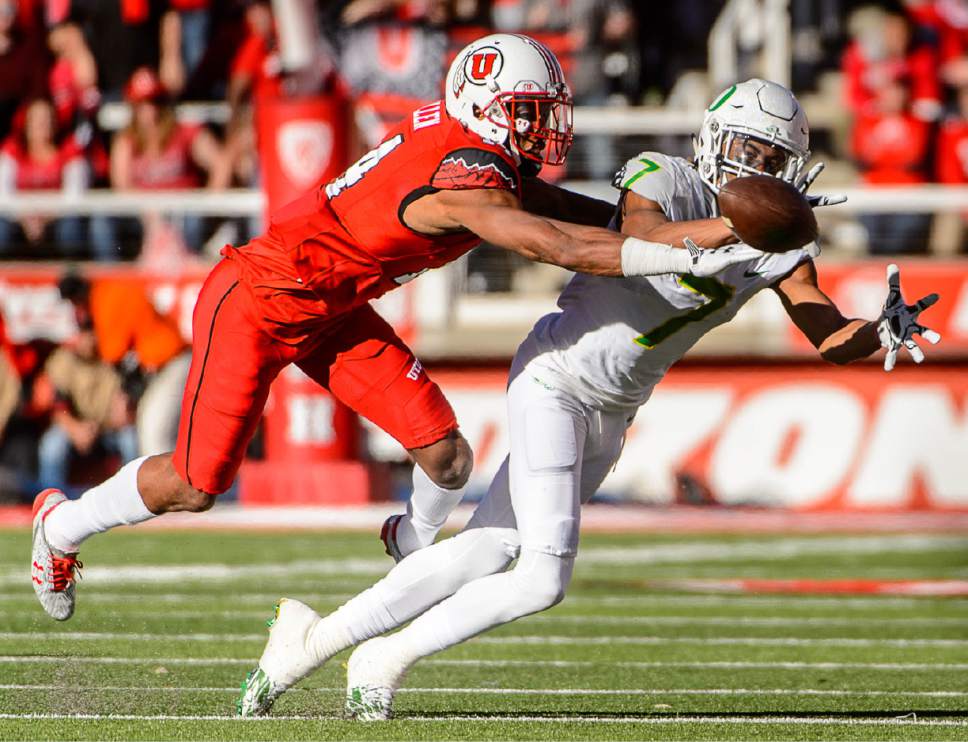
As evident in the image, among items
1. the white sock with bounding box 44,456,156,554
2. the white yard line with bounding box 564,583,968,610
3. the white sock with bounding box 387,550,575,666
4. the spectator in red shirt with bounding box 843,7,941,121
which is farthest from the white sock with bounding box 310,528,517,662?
the spectator in red shirt with bounding box 843,7,941,121

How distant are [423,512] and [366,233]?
947 millimetres

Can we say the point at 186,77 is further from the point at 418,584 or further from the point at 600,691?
the point at 418,584

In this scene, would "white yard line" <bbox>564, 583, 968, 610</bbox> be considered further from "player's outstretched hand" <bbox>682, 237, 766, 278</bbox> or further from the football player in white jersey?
"player's outstretched hand" <bbox>682, 237, 766, 278</bbox>

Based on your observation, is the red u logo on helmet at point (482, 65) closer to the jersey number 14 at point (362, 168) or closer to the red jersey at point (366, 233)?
the red jersey at point (366, 233)

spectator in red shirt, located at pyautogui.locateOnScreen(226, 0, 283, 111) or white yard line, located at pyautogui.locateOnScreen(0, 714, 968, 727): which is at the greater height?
spectator in red shirt, located at pyautogui.locateOnScreen(226, 0, 283, 111)

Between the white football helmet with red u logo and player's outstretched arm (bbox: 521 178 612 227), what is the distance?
0.21m

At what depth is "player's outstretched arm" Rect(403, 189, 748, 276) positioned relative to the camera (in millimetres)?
4277

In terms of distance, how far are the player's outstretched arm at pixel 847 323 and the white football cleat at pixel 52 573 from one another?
2.28m

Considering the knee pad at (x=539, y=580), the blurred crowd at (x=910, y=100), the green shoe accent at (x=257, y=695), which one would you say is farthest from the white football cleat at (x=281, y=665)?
the blurred crowd at (x=910, y=100)

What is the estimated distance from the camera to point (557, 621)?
7.11m

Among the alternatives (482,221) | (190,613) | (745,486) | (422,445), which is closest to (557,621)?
(190,613)

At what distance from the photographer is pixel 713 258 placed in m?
4.24

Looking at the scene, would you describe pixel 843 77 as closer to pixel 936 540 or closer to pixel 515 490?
pixel 936 540

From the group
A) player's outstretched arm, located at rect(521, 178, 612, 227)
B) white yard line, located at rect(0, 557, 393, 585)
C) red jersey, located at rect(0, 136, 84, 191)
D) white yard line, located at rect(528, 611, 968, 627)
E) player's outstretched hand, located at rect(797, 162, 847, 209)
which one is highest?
player's outstretched hand, located at rect(797, 162, 847, 209)
